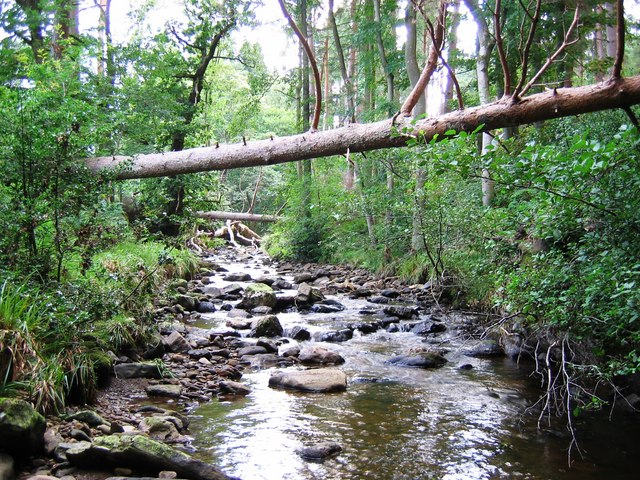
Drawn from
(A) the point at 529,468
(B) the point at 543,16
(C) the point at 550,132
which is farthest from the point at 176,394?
(B) the point at 543,16

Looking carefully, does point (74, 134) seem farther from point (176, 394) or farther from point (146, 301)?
point (176, 394)

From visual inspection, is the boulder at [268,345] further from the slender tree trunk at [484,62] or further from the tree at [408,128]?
the slender tree trunk at [484,62]

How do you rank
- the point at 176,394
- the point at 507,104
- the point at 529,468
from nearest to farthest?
the point at 529,468 → the point at 507,104 → the point at 176,394

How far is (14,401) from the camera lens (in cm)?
343

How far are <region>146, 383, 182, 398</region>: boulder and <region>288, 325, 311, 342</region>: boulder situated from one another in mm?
3304

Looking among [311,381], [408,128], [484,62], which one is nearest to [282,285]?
[484,62]

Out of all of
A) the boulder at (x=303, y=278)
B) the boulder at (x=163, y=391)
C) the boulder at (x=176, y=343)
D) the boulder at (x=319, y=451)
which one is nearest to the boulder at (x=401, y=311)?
the boulder at (x=176, y=343)

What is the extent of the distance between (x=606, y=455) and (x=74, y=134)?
6354 millimetres

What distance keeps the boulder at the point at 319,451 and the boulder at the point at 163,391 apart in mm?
1954

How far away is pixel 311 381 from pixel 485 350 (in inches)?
126

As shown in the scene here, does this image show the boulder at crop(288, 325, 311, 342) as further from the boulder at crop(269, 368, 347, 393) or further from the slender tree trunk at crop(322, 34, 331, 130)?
the slender tree trunk at crop(322, 34, 331, 130)

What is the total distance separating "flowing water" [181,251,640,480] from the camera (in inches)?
163

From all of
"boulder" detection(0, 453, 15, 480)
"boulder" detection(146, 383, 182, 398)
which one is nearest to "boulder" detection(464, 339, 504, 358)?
"boulder" detection(146, 383, 182, 398)

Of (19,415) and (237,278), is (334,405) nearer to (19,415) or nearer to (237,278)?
(19,415)
